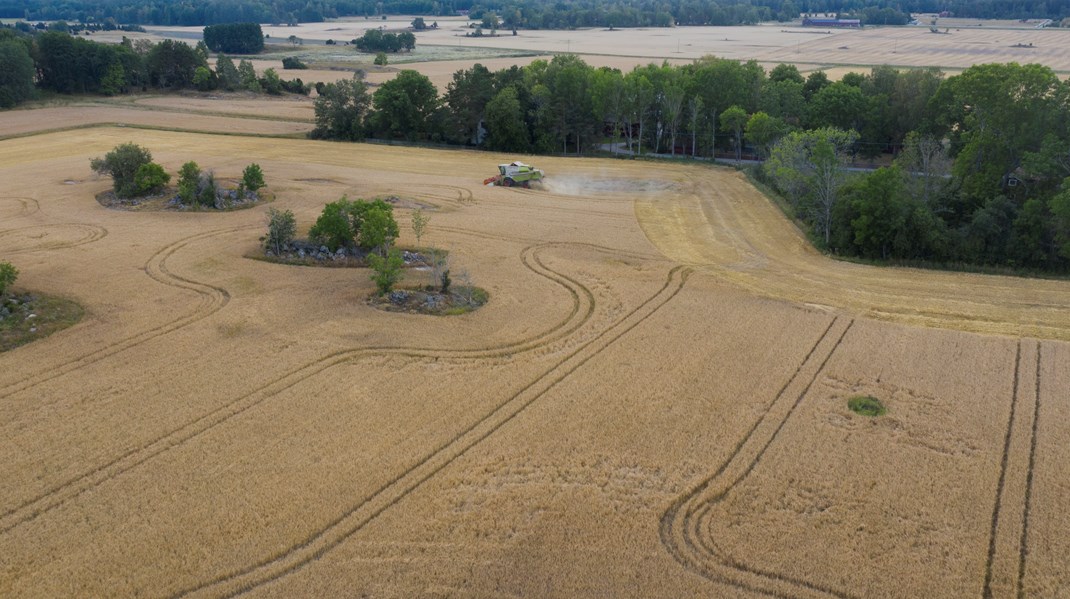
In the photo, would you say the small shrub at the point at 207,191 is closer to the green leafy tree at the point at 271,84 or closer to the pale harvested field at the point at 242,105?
the pale harvested field at the point at 242,105

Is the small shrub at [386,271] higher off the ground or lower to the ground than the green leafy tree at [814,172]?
lower

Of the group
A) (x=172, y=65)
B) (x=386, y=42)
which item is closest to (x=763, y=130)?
(x=172, y=65)

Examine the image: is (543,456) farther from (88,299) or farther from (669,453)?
(88,299)

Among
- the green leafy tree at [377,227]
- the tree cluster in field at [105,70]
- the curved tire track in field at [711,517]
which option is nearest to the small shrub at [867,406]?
the curved tire track in field at [711,517]

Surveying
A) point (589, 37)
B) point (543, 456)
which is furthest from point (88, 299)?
point (589, 37)

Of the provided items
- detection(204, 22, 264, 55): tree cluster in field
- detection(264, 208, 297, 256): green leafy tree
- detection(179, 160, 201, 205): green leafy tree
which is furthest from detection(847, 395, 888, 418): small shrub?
detection(204, 22, 264, 55): tree cluster in field
